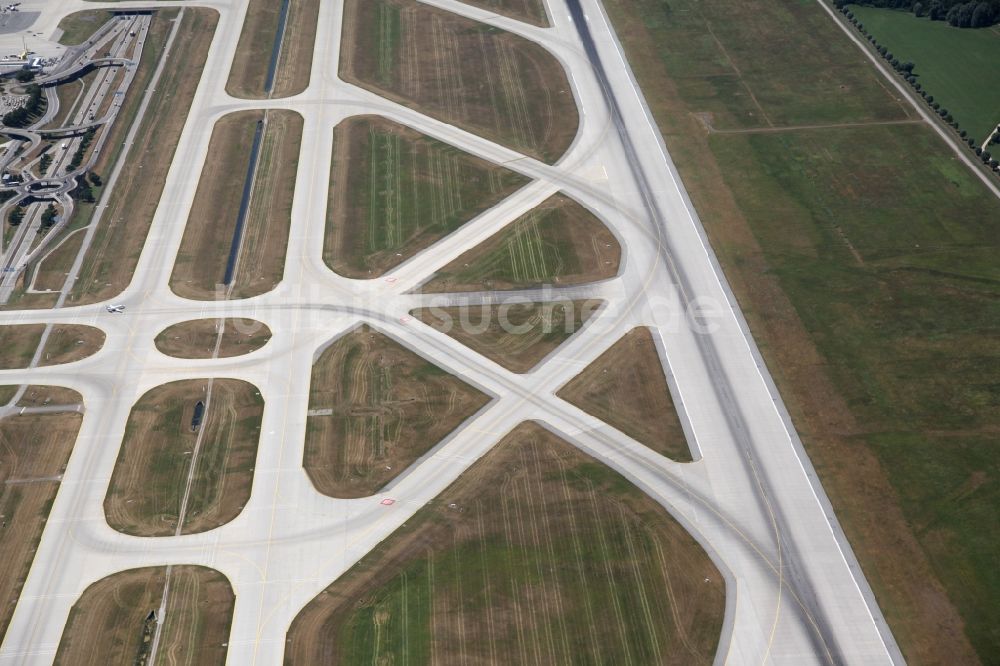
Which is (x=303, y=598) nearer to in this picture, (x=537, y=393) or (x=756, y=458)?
(x=537, y=393)

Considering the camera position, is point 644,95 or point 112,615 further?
point 644,95

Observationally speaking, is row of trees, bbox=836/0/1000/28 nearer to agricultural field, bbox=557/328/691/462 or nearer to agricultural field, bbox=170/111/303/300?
agricultural field, bbox=557/328/691/462

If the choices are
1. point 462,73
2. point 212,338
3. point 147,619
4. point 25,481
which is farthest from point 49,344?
point 462,73

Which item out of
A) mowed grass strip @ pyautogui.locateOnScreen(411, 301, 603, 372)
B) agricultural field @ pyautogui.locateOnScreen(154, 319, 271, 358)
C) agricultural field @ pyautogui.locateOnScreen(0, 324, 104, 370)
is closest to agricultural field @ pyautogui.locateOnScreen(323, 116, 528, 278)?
mowed grass strip @ pyautogui.locateOnScreen(411, 301, 603, 372)

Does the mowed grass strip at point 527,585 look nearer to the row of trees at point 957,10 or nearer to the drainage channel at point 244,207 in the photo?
the drainage channel at point 244,207

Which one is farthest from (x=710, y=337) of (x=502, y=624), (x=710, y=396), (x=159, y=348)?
(x=159, y=348)

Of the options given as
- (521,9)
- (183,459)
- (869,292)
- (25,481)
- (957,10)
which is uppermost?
(957,10)

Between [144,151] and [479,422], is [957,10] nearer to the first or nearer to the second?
[479,422]
